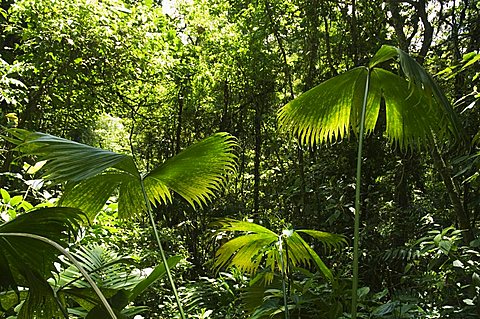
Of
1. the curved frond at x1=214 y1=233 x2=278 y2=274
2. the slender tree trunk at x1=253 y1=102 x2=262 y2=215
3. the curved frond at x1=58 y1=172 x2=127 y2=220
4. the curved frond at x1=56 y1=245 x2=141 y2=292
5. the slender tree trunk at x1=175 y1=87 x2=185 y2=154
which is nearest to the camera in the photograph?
the curved frond at x1=58 y1=172 x2=127 y2=220

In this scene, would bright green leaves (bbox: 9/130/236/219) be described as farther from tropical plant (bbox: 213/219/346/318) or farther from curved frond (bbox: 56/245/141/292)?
curved frond (bbox: 56/245/141/292)

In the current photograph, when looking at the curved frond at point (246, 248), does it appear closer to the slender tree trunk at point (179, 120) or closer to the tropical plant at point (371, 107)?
the tropical plant at point (371, 107)

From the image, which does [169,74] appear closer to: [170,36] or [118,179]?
[170,36]

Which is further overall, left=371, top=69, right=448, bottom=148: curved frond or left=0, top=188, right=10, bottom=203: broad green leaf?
left=0, top=188, right=10, bottom=203: broad green leaf

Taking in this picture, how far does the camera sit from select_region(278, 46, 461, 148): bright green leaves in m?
1.53

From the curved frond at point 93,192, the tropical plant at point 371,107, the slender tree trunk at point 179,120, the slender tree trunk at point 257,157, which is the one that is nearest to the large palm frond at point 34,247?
the curved frond at point 93,192

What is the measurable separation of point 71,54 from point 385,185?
8.22ft

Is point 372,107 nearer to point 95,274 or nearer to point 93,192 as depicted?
point 93,192

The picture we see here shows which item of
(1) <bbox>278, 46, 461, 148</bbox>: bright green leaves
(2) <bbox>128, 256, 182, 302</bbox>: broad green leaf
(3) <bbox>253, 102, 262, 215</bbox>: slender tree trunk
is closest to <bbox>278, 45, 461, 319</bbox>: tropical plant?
(1) <bbox>278, 46, 461, 148</bbox>: bright green leaves

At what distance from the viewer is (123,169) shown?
142 cm

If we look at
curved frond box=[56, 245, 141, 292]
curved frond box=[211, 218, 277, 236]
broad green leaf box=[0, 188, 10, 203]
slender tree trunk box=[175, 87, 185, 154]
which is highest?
slender tree trunk box=[175, 87, 185, 154]

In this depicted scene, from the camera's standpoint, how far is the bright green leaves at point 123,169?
122 cm

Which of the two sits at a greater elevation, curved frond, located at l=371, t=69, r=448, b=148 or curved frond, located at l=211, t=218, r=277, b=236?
curved frond, located at l=371, t=69, r=448, b=148

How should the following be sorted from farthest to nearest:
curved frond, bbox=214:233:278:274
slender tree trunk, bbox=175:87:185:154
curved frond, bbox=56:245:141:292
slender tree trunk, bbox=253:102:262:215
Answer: slender tree trunk, bbox=175:87:185:154 → slender tree trunk, bbox=253:102:262:215 → curved frond, bbox=56:245:141:292 → curved frond, bbox=214:233:278:274
